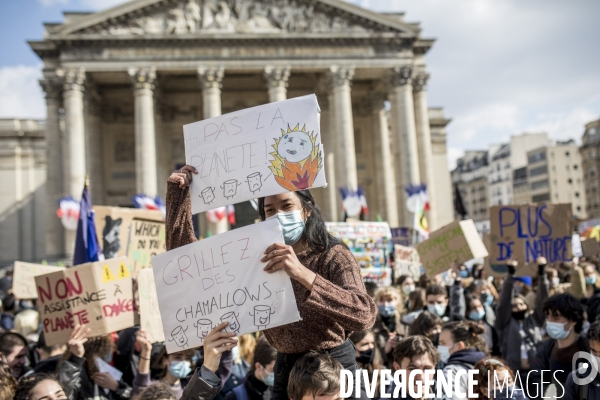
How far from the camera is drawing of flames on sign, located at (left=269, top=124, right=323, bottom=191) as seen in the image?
3.54 meters

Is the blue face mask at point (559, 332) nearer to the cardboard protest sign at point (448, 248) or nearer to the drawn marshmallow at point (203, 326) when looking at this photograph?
the drawn marshmallow at point (203, 326)

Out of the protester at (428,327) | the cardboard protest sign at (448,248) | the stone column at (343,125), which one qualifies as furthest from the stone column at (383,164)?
the protester at (428,327)

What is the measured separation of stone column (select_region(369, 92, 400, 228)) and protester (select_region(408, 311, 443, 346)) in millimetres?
32397

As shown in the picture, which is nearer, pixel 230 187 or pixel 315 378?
pixel 315 378

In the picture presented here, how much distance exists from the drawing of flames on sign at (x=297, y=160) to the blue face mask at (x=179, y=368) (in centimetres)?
306

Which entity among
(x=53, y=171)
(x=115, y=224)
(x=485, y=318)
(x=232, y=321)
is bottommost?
(x=485, y=318)

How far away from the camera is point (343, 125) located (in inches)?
1387

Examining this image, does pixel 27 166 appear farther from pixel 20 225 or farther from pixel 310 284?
pixel 310 284

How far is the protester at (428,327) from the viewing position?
6434 millimetres

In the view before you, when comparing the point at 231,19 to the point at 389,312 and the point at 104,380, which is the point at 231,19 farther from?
the point at 104,380

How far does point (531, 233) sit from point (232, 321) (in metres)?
7.59

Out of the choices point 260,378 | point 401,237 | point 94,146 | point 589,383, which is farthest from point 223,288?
point 94,146

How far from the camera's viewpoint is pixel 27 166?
4544 centimetres

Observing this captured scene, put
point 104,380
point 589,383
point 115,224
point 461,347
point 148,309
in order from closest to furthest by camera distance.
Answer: point 589,383, point 461,347, point 104,380, point 148,309, point 115,224
